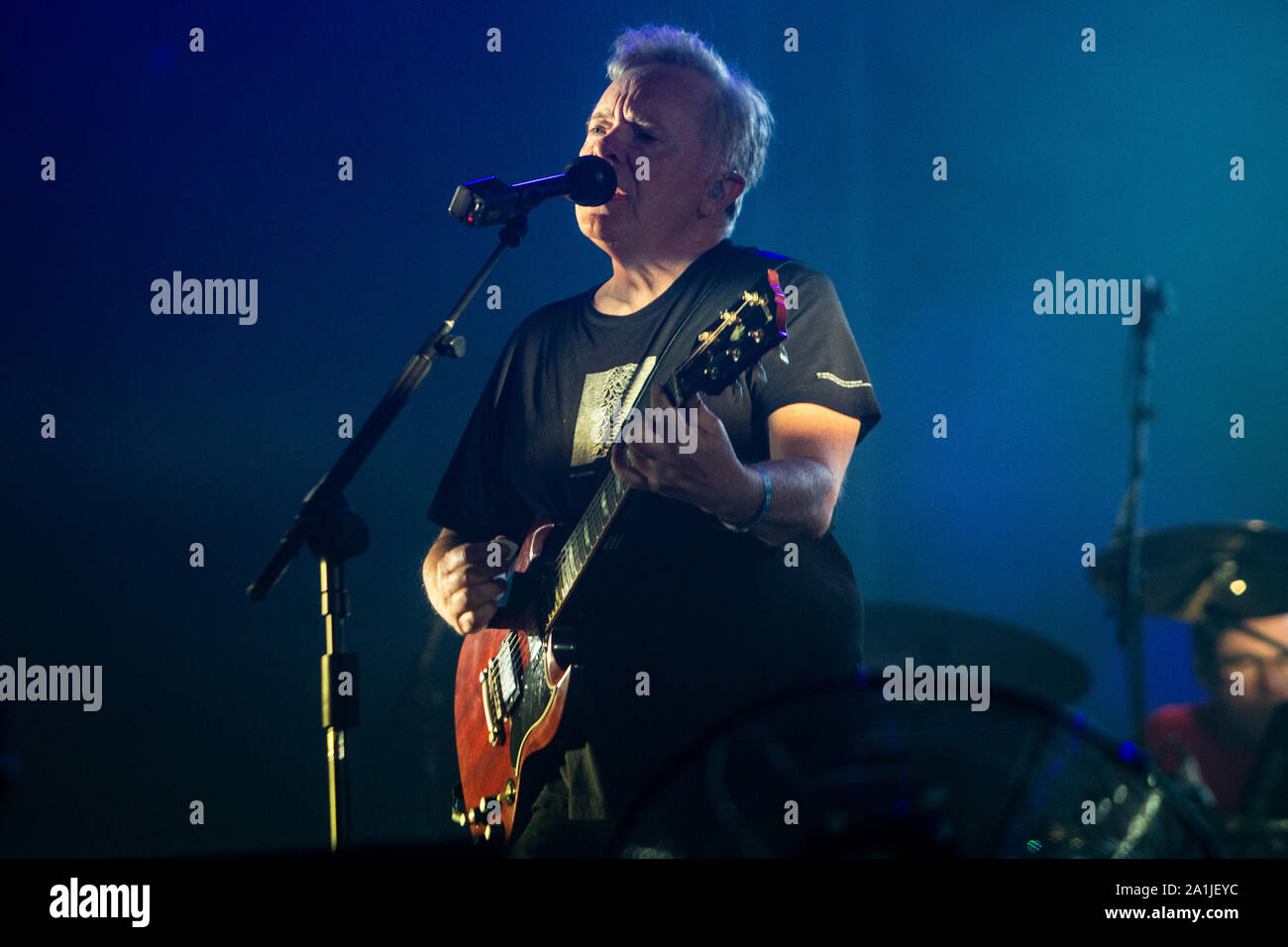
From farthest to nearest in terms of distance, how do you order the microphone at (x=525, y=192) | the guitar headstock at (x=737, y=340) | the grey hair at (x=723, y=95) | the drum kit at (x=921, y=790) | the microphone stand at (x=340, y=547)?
the grey hair at (x=723, y=95)
the microphone at (x=525, y=192)
the microphone stand at (x=340, y=547)
the guitar headstock at (x=737, y=340)
the drum kit at (x=921, y=790)

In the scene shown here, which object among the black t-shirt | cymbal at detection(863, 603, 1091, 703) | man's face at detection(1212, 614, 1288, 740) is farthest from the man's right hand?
man's face at detection(1212, 614, 1288, 740)

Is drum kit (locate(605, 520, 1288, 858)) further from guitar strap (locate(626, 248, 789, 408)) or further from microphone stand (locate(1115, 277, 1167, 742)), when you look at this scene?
microphone stand (locate(1115, 277, 1167, 742))

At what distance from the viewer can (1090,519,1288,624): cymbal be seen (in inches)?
83.9

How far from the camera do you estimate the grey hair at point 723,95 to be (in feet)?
7.53

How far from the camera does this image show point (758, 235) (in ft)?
7.72

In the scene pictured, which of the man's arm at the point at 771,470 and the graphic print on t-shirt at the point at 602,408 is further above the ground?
the graphic print on t-shirt at the point at 602,408

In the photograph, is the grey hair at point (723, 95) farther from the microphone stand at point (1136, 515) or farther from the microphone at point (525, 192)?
the microphone stand at point (1136, 515)

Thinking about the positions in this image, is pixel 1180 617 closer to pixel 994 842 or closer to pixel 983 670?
pixel 983 670

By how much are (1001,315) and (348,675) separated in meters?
1.56

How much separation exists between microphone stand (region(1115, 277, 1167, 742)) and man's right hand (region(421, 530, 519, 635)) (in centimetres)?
127

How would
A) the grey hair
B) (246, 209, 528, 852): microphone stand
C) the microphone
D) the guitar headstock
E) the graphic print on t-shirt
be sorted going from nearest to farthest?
the guitar headstock, (246, 209, 528, 852): microphone stand, the microphone, the graphic print on t-shirt, the grey hair

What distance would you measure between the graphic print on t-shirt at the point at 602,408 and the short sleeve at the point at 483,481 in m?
0.23

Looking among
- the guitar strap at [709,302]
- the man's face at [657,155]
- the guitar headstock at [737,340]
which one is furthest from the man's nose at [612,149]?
the guitar headstock at [737,340]

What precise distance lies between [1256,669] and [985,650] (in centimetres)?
70
